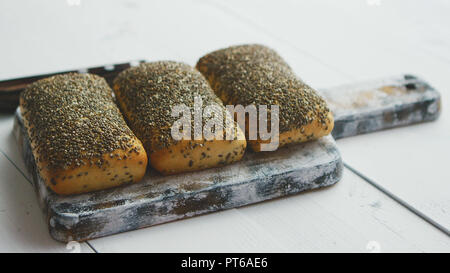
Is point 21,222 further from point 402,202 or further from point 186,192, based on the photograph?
point 402,202

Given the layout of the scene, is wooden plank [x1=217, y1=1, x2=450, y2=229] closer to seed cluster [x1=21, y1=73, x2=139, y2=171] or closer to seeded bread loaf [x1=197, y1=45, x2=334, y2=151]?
seeded bread loaf [x1=197, y1=45, x2=334, y2=151]

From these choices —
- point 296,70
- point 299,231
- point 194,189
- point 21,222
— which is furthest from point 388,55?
point 21,222

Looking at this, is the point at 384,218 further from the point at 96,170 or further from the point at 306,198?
the point at 96,170

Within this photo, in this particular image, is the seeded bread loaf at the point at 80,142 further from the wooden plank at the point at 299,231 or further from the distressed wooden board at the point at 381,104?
the distressed wooden board at the point at 381,104

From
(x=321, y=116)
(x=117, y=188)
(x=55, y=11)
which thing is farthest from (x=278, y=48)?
(x=117, y=188)

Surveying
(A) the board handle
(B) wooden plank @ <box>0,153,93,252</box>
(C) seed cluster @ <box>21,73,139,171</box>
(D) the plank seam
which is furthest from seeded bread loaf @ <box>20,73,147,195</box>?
(D) the plank seam
